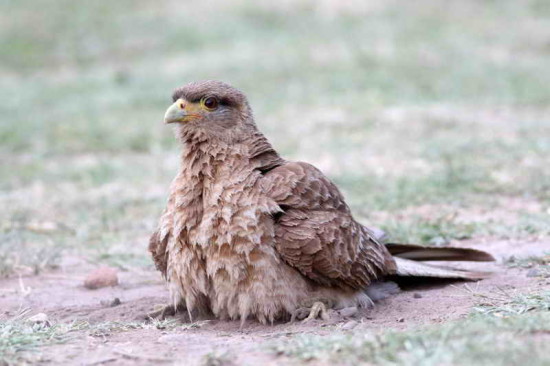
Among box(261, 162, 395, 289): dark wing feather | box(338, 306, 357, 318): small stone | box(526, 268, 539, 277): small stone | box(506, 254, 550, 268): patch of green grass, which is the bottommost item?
box(338, 306, 357, 318): small stone

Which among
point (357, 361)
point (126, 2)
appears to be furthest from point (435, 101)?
point (126, 2)

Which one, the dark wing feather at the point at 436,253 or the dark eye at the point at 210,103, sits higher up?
the dark eye at the point at 210,103

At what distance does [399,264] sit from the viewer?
600cm

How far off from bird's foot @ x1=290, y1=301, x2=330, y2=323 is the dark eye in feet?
4.55

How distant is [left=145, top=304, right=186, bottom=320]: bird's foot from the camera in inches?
220

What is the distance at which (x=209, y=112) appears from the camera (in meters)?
5.54

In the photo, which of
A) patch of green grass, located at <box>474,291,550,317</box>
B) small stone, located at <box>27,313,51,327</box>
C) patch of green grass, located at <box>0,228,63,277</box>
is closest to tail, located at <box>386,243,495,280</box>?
patch of green grass, located at <box>474,291,550,317</box>

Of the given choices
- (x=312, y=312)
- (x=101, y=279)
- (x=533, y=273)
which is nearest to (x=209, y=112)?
(x=312, y=312)

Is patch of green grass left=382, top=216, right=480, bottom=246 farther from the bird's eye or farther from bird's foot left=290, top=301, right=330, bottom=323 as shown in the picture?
the bird's eye

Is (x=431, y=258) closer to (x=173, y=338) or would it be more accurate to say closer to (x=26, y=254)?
(x=173, y=338)

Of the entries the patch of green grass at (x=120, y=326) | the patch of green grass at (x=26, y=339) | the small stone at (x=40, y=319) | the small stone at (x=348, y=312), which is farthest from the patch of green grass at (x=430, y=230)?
the patch of green grass at (x=26, y=339)

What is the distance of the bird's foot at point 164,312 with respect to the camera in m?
5.58

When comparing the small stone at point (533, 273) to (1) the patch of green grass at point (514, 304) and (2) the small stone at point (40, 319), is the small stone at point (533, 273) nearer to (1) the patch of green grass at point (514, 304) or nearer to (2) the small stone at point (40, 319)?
(1) the patch of green grass at point (514, 304)

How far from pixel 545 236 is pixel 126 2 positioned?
19.3 meters
